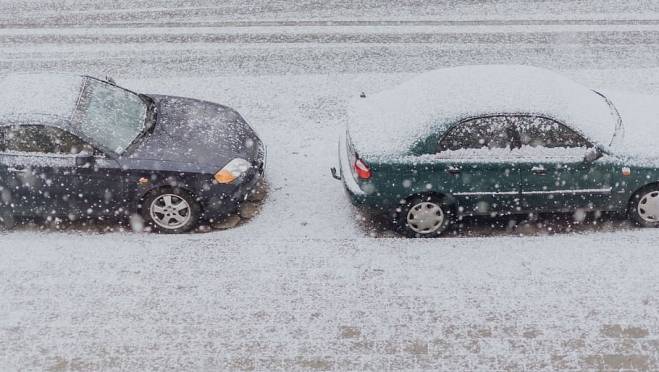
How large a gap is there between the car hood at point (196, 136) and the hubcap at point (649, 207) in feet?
14.2

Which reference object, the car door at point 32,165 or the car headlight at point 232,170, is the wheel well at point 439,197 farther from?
the car door at point 32,165

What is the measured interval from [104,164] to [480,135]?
157 inches

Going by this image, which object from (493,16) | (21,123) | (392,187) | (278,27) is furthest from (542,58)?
(21,123)

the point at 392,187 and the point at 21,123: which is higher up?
the point at 21,123

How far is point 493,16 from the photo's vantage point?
13.6m

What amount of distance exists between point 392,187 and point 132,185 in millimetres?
2788

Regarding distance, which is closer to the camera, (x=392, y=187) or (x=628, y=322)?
(x=628, y=322)

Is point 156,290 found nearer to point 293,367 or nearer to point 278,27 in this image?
point 293,367

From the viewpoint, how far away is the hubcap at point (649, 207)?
25.5 feet

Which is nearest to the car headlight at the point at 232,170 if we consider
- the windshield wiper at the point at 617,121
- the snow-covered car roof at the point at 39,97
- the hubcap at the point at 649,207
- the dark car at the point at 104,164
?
the dark car at the point at 104,164

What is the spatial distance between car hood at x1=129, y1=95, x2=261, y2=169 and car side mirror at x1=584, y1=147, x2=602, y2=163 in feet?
12.0

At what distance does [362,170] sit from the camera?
7688 millimetres

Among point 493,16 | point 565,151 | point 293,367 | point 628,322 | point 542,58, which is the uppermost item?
point 493,16

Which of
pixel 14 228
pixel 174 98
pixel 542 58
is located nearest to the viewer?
pixel 14 228
